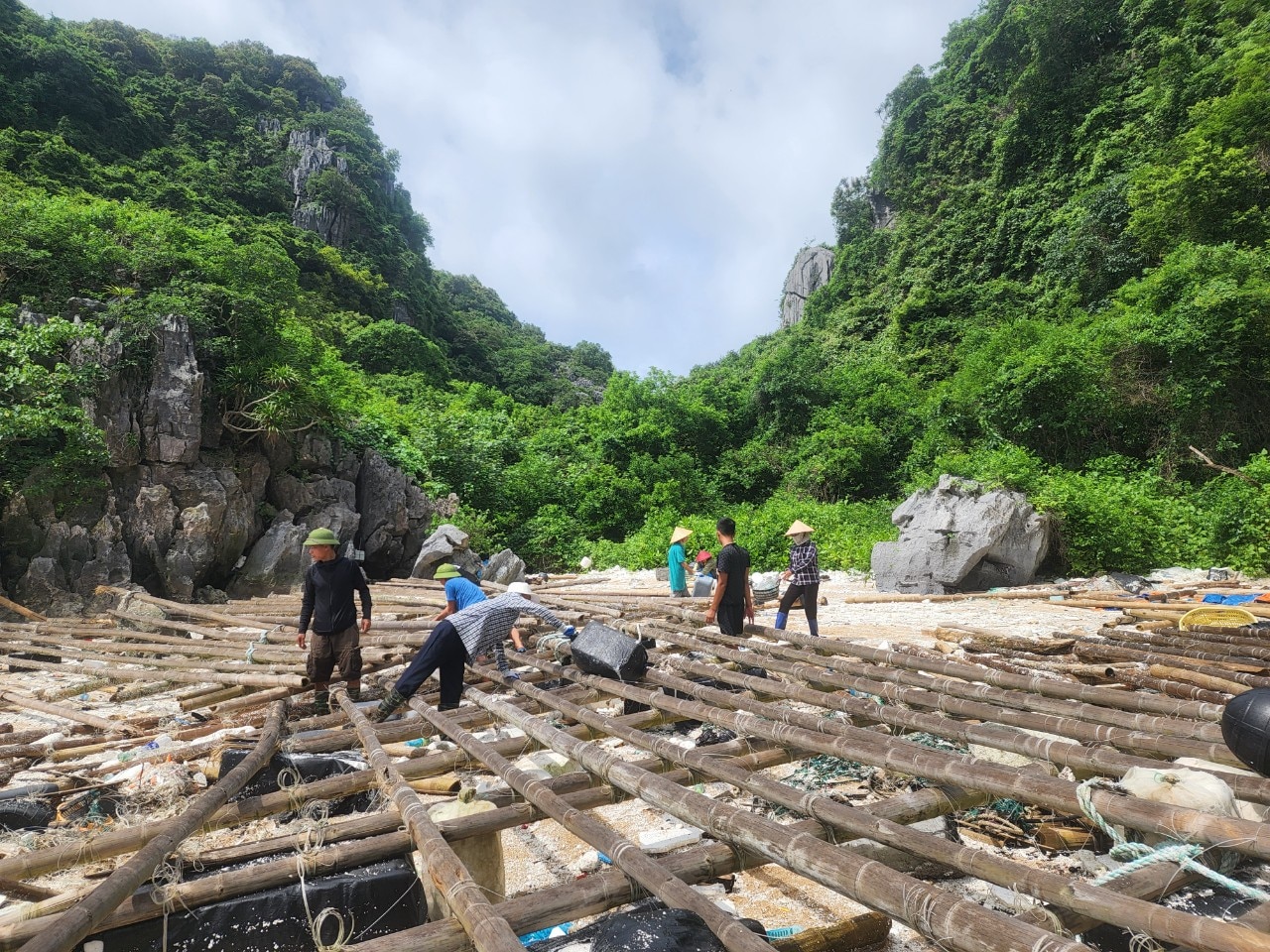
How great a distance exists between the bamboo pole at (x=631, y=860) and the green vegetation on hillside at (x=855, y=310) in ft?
42.2

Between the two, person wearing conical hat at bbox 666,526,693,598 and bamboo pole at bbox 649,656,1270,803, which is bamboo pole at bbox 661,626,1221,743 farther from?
person wearing conical hat at bbox 666,526,693,598

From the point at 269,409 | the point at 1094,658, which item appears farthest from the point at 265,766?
the point at 269,409

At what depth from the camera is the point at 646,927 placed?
5.58 feet

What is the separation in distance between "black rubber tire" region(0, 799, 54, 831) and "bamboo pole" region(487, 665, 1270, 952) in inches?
137

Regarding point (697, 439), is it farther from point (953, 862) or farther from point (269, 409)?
point (953, 862)

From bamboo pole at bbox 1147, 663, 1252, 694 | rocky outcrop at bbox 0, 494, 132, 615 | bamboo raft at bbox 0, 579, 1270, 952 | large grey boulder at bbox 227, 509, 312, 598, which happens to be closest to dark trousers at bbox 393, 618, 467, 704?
bamboo raft at bbox 0, 579, 1270, 952

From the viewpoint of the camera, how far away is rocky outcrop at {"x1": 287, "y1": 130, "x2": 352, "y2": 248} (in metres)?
40.2

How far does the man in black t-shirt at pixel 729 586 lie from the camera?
6230mm

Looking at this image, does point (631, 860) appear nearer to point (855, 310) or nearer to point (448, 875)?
point (448, 875)

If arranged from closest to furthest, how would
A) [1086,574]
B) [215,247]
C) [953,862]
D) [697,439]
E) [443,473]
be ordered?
[953,862] → [1086,574] → [215,247] → [443,473] → [697,439]

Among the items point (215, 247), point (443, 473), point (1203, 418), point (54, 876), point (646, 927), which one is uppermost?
point (215, 247)

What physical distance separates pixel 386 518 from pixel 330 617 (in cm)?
1272

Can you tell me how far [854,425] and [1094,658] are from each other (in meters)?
19.1

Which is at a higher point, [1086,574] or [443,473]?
[443,473]
